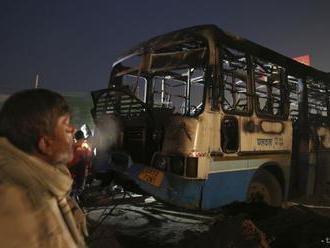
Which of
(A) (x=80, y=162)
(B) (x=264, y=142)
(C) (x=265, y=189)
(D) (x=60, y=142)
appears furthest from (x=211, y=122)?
(D) (x=60, y=142)

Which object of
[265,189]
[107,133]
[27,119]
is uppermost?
[27,119]

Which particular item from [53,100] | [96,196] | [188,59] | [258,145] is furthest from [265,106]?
[53,100]

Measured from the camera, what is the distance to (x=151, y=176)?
513 cm

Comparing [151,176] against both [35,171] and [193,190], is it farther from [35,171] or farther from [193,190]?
[35,171]

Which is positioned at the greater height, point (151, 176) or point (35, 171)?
point (35, 171)

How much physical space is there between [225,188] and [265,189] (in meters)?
1.32

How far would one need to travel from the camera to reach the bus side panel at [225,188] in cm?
504

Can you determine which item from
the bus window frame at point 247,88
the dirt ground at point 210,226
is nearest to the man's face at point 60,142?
the dirt ground at point 210,226

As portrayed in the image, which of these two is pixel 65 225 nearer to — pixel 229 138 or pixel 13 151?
pixel 13 151

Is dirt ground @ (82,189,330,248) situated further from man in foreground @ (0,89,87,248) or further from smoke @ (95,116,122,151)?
man in foreground @ (0,89,87,248)

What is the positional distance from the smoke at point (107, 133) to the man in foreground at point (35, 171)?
477 cm

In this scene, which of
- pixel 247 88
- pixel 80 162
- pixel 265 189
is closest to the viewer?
pixel 247 88

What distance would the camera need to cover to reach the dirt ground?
425 cm

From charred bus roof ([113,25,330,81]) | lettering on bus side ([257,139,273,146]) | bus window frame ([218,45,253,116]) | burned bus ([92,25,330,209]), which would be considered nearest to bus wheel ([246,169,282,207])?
burned bus ([92,25,330,209])
